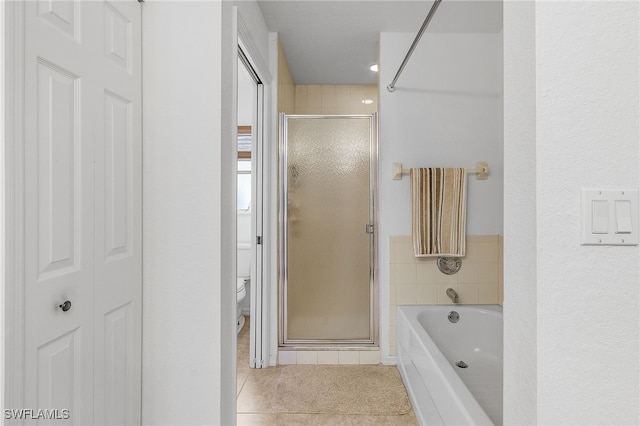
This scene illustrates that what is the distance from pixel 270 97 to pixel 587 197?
218 cm

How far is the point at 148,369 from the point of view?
4.68 feet

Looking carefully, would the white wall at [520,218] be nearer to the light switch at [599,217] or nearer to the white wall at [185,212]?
the light switch at [599,217]

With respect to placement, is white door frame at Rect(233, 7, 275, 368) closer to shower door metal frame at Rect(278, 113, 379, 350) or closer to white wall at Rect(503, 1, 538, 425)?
shower door metal frame at Rect(278, 113, 379, 350)

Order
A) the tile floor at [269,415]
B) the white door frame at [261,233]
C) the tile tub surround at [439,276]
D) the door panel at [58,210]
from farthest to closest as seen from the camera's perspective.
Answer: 1. the tile tub surround at [439,276]
2. the white door frame at [261,233]
3. the tile floor at [269,415]
4. the door panel at [58,210]

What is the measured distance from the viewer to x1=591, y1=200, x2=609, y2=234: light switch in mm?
694

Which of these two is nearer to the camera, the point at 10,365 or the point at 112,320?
the point at 10,365

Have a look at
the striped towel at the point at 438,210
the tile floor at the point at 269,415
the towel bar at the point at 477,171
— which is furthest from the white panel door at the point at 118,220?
the striped towel at the point at 438,210

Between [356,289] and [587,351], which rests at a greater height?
[587,351]

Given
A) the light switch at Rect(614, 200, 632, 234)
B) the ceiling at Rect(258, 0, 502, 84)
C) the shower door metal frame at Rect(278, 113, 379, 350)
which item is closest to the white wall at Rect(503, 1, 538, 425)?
the light switch at Rect(614, 200, 632, 234)

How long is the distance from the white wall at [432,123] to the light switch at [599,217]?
1.88m

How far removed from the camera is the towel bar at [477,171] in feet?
8.14

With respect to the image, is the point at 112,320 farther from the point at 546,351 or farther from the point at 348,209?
the point at 348,209

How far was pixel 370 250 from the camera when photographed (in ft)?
8.60

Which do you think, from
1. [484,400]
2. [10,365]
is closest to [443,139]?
[484,400]
